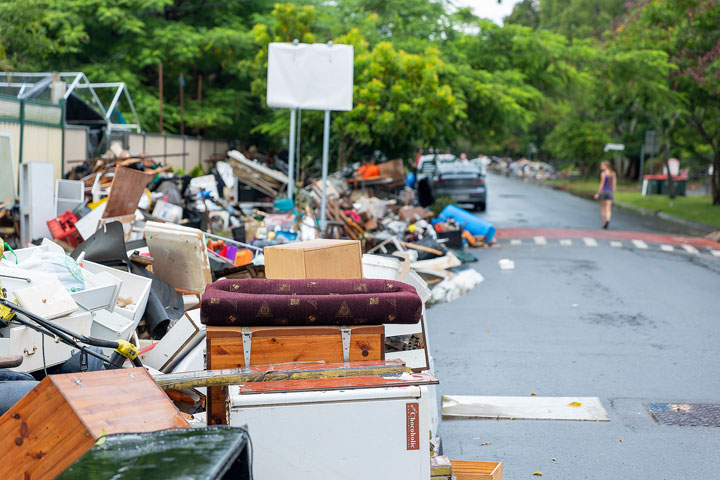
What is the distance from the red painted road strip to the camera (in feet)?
62.1

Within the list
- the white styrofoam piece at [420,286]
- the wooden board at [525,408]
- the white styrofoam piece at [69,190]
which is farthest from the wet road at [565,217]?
the wooden board at [525,408]

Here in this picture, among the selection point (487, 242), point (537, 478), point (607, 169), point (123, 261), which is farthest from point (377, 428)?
point (607, 169)

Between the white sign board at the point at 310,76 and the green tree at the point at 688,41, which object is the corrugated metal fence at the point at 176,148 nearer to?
the white sign board at the point at 310,76

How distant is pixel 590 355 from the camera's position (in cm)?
851

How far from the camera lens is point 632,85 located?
81.6ft

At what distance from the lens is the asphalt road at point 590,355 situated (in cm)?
568

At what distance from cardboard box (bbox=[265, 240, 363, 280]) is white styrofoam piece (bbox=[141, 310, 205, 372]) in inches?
29.0

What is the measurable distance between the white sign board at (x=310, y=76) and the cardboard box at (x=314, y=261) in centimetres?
635

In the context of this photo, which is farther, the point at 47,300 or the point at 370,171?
the point at 370,171

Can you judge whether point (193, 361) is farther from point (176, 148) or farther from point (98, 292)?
point (176, 148)

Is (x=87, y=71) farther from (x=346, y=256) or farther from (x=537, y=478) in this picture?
(x=537, y=478)

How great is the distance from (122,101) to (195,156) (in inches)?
131

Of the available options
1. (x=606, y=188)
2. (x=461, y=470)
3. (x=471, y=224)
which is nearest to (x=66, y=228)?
(x=461, y=470)

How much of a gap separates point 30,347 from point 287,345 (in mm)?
2169
